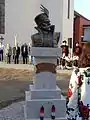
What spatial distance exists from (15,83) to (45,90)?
29.6ft

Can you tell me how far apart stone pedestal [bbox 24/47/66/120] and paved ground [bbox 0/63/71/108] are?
2.83 m

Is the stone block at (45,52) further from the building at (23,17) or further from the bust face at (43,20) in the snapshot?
the building at (23,17)

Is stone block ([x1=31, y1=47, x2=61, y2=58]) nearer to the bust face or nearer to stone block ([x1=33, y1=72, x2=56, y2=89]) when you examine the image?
stone block ([x1=33, y1=72, x2=56, y2=89])

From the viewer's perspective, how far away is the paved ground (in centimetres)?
1307

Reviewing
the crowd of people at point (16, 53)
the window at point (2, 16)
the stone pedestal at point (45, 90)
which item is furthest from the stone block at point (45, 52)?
the window at point (2, 16)

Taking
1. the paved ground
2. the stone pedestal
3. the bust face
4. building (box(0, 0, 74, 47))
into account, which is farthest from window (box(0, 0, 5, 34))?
the stone pedestal

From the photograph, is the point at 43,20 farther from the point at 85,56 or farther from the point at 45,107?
the point at 85,56

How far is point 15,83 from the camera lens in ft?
57.4

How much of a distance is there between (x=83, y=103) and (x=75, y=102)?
0.61 ft

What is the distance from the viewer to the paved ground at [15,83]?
515 inches

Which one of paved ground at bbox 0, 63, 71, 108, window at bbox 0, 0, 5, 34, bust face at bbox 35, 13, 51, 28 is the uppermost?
window at bbox 0, 0, 5, 34

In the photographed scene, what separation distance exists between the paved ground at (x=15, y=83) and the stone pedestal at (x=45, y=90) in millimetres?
2827

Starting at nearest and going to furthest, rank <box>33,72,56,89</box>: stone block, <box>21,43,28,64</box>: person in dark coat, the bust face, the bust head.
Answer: the bust head → <box>33,72,56,89</box>: stone block → the bust face → <box>21,43,28,64</box>: person in dark coat

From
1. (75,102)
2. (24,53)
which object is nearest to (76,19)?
(24,53)
